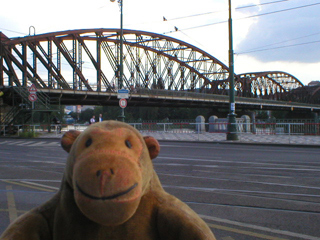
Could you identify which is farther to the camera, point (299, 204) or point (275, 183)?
point (275, 183)

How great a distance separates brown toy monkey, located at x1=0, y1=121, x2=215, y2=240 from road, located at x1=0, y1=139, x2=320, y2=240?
2161mm

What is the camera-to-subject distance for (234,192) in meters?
6.19

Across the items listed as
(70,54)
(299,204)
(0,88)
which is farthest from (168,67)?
(299,204)

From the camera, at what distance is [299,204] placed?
5305 mm

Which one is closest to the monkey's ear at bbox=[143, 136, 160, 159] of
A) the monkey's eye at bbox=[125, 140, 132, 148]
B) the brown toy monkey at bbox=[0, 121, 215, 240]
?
the brown toy monkey at bbox=[0, 121, 215, 240]

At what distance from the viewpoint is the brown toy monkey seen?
1.63 metres

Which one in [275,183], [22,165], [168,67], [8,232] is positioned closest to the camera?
[8,232]

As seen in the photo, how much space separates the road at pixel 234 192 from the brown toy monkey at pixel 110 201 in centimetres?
216

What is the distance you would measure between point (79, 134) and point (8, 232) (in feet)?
2.28

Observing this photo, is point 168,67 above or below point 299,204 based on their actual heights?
above

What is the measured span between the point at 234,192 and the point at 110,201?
4959 mm

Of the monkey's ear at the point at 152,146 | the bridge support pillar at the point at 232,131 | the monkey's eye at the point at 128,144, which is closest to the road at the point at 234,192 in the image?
the monkey's ear at the point at 152,146

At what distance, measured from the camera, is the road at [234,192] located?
13.9 feet

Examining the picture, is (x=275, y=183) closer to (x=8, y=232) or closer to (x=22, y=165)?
(x=8, y=232)
